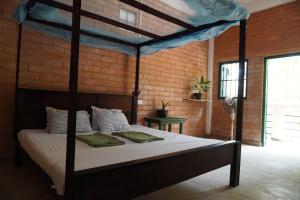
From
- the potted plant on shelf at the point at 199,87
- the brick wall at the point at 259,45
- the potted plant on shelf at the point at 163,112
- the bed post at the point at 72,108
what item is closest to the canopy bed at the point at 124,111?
the bed post at the point at 72,108

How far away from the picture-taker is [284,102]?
598 centimetres

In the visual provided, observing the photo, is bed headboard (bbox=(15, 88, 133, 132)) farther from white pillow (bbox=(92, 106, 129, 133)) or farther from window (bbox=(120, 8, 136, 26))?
window (bbox=(120, 8, 136, 26))

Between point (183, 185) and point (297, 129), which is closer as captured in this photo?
point (183, 185)

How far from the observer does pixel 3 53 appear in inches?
116

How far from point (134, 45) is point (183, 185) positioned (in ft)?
8.53

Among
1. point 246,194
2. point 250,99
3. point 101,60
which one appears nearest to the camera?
point 246,194

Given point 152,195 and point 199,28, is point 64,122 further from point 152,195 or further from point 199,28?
point 199,28

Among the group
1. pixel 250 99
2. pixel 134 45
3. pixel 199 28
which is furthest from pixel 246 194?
pixel 250 99

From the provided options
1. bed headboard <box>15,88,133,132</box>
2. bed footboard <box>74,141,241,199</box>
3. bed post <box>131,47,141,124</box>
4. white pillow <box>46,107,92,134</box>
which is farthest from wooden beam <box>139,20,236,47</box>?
white pillow <box>46,107,92,134</box>

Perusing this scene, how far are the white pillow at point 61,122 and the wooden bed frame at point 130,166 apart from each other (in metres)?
0.25

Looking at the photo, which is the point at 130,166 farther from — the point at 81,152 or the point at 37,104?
the point at 37,104

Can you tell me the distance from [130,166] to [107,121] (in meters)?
1.65

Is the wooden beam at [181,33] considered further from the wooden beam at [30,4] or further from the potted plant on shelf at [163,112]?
the wooden beam at [30,4]

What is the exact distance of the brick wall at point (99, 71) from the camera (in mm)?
3004
